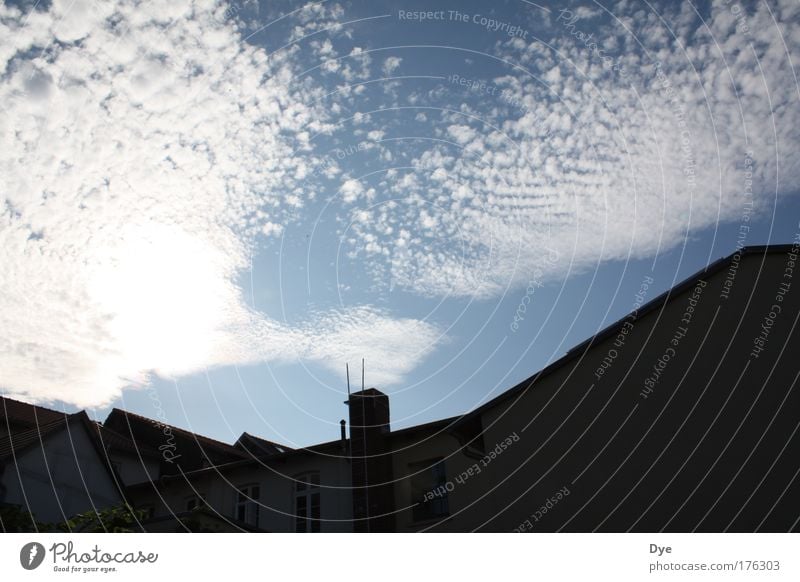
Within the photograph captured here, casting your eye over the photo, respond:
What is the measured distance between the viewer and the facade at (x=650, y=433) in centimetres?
1444

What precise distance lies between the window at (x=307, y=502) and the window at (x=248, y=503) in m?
1.91

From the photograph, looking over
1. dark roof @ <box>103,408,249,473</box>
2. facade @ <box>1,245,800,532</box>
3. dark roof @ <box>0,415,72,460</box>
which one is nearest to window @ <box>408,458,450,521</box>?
facade @ <box>1,245,800,532</box>

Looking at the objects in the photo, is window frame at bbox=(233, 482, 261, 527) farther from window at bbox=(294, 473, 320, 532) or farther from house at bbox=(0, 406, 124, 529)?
house at bbox=(0, 406, 124, 529)

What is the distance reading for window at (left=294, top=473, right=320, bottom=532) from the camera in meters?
23.5

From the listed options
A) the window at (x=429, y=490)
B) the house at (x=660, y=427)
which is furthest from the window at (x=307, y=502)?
the house at (x=660, y=427)

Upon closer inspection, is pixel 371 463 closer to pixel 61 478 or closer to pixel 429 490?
pixel 429 490

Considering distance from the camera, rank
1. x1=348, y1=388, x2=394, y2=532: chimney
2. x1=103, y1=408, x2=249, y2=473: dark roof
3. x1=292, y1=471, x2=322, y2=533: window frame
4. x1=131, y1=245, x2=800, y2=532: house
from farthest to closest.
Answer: x1=103, y1=408, x2=249, y2=473: dark roof
x1=292, y1=471, x2=322, y2=533: window frame
x1=348, y1=388, x2=394, y2=532: chimney
x1=131, y1=245, x2=800, y2=532: house

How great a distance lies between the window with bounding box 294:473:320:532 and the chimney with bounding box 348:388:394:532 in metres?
2.32

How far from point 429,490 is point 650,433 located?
815 cm

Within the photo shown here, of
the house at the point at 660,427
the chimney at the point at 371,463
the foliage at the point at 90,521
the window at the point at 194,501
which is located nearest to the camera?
the foliage at the point at 90,521

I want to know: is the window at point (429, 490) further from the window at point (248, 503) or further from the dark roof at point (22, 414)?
the dark roof at point (22, 414)

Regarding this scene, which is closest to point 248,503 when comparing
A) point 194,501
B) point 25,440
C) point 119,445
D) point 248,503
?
point 248,503
